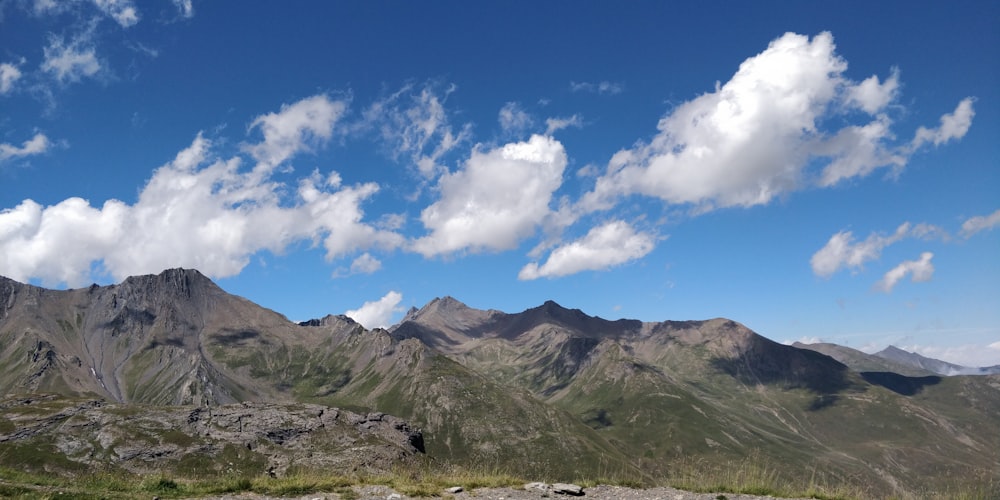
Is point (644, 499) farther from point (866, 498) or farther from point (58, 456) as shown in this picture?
point (58, 456)

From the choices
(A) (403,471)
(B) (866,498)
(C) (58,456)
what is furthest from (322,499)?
(C) (58,456)

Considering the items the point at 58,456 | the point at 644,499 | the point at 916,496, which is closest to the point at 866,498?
the point at 916,496

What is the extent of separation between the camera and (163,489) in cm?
1753

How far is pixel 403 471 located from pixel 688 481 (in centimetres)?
1103

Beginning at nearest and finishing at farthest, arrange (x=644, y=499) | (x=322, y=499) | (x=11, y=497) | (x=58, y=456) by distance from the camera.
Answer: (x=11, y=497) < (x=322, y=499) < (x=644, y=499) < (x=58, y=456)

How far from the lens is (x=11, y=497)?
1496cm

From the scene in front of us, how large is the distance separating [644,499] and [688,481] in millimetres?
4130

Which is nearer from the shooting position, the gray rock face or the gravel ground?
the gravel ground

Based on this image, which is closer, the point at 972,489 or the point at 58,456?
the point at 972,489

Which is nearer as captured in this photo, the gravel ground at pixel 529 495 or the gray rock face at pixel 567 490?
the gravel ground at pixel 529 495

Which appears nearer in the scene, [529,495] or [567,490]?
[529,495]

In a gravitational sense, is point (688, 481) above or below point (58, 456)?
above

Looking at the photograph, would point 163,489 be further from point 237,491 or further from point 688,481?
point 688,481

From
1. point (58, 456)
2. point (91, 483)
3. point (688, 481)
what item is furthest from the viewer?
point (58, 456)
